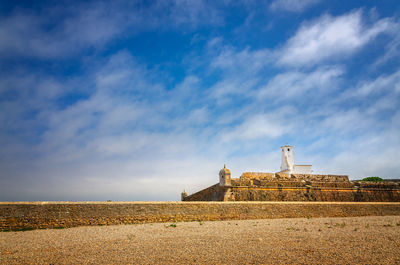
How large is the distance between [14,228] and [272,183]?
56.2 ft

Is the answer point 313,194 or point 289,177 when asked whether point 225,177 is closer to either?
point 289,177

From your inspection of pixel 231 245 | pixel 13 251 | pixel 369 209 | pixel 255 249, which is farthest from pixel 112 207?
pixel 369 209

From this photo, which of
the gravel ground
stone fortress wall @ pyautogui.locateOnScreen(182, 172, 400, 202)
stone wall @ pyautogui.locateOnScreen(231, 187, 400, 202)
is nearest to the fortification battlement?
stone fortress wall @ pyautogui.locateOnScreen(182, 172, 400, 202)

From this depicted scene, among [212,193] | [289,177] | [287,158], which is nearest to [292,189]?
[289,177]

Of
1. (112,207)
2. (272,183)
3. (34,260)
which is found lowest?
(34,260)

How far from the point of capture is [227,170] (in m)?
18.5

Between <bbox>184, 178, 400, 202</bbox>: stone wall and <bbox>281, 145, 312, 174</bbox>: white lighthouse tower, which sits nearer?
<bbox>184, 178, 400, 202</bbox>: stone wall

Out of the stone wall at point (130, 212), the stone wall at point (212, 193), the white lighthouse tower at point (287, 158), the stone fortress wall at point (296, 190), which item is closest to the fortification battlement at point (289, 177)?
the stone fortress wall at point (296, 190)

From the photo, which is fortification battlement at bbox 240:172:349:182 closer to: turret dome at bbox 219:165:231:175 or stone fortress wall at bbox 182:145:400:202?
stone fortress wall at bbox 182:145:400:202

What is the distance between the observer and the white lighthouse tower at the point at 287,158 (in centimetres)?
4701

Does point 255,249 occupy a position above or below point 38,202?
below

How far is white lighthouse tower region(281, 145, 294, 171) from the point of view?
47.0m

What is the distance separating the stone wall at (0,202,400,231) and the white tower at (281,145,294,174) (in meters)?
30.1

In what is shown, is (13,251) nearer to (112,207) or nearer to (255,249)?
(112,207)
